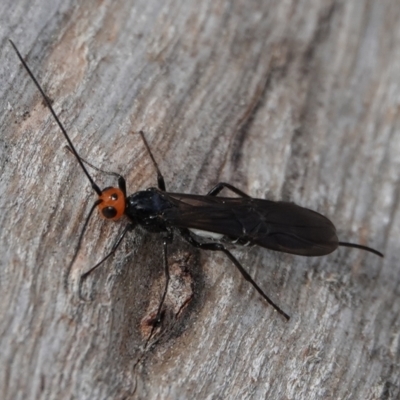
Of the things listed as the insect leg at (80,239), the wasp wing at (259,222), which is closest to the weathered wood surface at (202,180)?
the insect leg at (80,239)

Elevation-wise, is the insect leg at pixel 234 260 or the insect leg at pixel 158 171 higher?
the insect leg at pixel 158 171

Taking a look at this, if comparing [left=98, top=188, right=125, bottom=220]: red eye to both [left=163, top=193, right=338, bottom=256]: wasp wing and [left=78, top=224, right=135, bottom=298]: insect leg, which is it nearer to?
[left=78, top=224, right=135, bottom=298]: insect leg

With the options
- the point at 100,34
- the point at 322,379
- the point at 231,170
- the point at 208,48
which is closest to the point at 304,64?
the point at 208,48

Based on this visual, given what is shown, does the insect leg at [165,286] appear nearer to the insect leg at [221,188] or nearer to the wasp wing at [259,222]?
the wasp wing at [259,222]

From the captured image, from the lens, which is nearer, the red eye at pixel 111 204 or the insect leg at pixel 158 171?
the red eye at pixel 111 204

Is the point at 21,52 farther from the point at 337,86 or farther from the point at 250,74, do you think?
the point at 337,86

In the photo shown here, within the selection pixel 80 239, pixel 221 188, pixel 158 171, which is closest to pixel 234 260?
pixel 221 188
